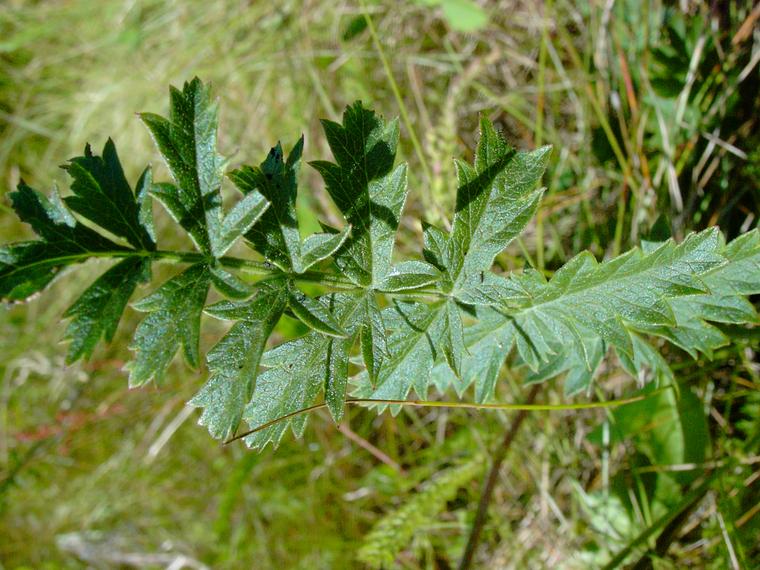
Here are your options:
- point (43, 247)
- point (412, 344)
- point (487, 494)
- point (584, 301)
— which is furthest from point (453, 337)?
point (487, 494)

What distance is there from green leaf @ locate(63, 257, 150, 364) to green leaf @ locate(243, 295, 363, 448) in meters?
0.25

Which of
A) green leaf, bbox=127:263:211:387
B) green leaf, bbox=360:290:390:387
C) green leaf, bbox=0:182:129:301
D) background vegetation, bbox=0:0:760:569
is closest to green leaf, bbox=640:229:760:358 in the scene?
background vegetation, bbox=0:0:760:569

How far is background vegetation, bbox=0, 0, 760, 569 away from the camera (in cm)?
184

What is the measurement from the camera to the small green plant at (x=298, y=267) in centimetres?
107

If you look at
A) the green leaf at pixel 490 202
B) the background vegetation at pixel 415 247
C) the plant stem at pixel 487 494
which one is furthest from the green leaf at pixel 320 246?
the plant stem at pixel 487 494

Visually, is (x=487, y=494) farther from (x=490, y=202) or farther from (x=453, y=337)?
(x=490, y=202)

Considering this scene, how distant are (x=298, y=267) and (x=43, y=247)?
42cm

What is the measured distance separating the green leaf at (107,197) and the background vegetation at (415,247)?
42 cm

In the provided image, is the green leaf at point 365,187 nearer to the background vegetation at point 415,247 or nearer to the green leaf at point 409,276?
the green leaf at point 409,276

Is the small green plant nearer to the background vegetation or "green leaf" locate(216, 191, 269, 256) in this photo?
"green leaf" locate(216, 191, 269, 256)

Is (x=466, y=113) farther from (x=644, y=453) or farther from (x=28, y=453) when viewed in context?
(x=28, y=453)

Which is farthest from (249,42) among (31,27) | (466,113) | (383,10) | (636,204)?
(636,204)

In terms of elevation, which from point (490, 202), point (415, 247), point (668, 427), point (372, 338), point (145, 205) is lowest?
point (668, 427)

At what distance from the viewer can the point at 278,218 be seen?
44.6 inches
